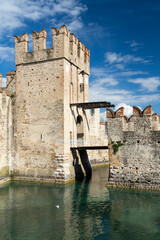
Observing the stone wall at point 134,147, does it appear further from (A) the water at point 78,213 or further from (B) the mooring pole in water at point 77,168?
(B) the mooring pole in water at point 77,168

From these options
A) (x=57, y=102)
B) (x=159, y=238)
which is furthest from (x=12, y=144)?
(x=159, y=238)

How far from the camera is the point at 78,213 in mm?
10219

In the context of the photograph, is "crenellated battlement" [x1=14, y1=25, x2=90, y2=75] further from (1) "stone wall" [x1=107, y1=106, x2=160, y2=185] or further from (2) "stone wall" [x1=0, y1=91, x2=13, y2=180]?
(1) "stone wall" [x1=107, y1=106, x2=160, y2=185]

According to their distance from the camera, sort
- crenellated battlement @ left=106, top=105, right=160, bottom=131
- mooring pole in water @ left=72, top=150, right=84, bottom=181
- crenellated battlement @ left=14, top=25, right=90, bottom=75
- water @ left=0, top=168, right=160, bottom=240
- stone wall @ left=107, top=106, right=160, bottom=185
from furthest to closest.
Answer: mooring pole in water @ left=72, top=150, right=84, bottom=181 → crenellated battlement @ left=14, top=25, right=90, bottom=75 → crenellated battlement @ left=106, top=105, right=160, bottom=131 → stone wall @ left=107, top=106, right=160, bottom=185 → water @ left=0, top=168, right=160, bottom=240

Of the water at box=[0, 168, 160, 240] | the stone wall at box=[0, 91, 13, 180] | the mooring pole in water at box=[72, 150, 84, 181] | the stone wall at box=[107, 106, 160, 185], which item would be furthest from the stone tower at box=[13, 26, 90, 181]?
the stone wall at box=[107, 106, 160, 185]

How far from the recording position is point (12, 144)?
57.8ft

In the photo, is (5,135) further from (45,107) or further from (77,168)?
(77,168)

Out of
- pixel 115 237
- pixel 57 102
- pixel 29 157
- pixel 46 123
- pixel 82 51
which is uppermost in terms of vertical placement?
pixel 82 51

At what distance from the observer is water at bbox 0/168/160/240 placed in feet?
A: 27.0

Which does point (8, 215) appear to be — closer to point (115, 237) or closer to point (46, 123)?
point (115, 237)

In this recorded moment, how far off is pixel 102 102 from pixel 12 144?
6895 mm

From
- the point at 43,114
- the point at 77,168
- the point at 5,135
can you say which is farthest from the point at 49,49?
the point at 77,168

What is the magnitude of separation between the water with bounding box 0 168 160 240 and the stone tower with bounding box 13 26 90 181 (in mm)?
2148

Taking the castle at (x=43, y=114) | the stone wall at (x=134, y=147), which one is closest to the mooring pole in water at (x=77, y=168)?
the castle at (x=43, y=114)
